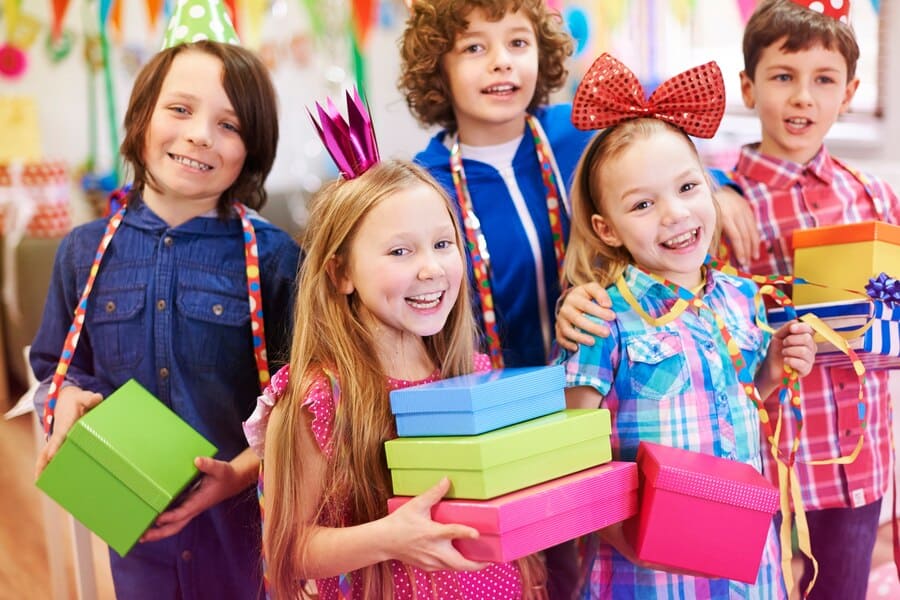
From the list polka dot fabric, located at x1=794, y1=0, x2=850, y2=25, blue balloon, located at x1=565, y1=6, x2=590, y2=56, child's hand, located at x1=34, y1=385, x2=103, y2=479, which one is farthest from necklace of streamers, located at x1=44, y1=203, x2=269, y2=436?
blue balloon, located at x1=565, y1=6, x2=590, y2=56

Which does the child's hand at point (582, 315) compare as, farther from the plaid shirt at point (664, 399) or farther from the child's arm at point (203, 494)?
the child's arm at point (203, 494)

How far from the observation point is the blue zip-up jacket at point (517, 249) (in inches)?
73.0

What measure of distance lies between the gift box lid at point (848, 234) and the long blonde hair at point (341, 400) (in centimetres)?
69

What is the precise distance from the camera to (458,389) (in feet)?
4.12

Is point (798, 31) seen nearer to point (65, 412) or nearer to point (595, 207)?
point (595, 207)

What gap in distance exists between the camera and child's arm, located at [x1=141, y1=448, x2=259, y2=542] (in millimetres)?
1571

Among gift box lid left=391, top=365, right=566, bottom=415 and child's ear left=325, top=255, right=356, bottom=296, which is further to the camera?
child's ear left=325, top=255, right=356, bottom=296

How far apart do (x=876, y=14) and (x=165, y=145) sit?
8.61 ft

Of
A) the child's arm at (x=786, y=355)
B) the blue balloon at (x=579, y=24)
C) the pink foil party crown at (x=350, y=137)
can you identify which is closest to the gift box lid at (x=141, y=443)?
the pink foil party crown at (x=350, y=137)

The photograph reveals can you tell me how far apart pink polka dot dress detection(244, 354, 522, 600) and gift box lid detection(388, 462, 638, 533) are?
16 centimetres

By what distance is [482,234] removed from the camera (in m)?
1.85

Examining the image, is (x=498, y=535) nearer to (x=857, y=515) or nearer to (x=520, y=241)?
(x=520, y=241)

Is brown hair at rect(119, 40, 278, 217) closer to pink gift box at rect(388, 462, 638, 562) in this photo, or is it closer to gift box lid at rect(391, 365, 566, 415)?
gift box lid at rect(391, 365, 566, 415)

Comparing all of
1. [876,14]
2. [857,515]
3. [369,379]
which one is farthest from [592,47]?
[369,379]
